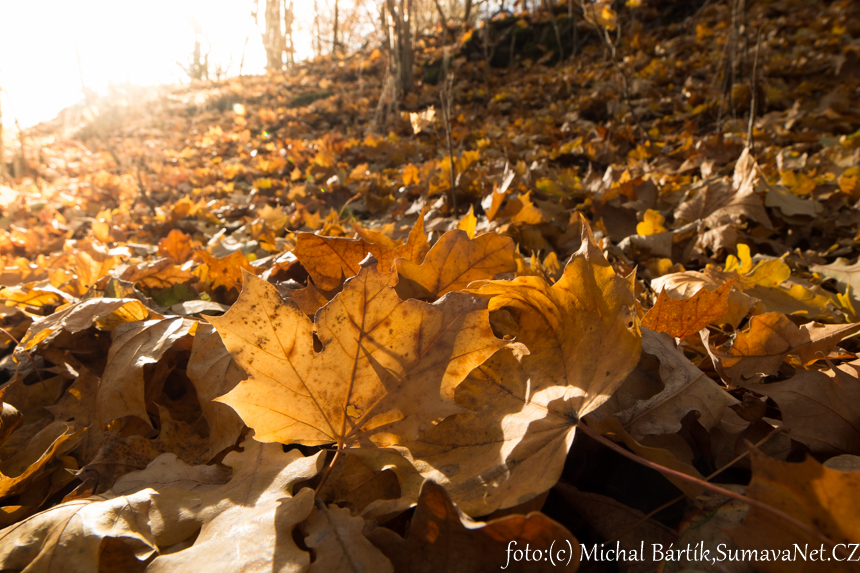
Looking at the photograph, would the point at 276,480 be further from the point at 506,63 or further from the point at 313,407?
the point at 506,63

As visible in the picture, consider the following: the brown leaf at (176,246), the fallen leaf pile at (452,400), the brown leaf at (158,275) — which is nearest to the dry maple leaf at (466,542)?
the fallen leaf pile at (452,400)

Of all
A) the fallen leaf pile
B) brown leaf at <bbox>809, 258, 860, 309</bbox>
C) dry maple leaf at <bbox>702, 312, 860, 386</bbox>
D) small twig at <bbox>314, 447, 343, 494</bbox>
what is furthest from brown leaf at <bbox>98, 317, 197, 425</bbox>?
brown leaf at <bbox>809, 258, 860, 309</bbox>

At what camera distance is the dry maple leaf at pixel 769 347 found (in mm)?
652

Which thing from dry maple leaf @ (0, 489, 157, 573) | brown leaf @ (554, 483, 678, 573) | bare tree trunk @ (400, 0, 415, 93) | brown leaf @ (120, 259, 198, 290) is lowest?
brown leaf @ (554, 483, 678, 573)

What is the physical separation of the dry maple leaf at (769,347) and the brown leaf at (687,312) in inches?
1.9

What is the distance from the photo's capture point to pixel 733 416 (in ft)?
1.96

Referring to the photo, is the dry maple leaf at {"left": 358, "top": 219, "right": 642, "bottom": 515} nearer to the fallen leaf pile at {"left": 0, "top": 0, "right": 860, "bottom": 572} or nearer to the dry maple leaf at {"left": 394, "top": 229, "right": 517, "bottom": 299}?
the fallen leaf pile at {"left": 0, "top": 0, "right": 860, "bottom": 572}

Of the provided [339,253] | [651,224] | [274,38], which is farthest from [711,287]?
[274,38]

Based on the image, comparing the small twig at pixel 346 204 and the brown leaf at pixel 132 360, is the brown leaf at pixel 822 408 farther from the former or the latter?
the small twig at pixel 346 204

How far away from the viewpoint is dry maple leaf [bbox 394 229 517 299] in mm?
786

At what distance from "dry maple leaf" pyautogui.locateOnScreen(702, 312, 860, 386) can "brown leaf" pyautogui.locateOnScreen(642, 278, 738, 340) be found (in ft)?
0.16

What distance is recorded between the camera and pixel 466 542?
1.44 ft

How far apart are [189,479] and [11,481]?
257 mm

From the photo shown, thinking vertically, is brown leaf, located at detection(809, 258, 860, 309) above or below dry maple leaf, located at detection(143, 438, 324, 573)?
above
